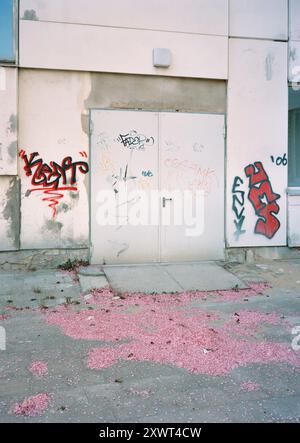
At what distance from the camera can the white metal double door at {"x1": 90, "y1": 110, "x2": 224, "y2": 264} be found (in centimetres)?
777

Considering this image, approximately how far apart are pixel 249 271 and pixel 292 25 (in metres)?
→ 4.28

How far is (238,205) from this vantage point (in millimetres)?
8289

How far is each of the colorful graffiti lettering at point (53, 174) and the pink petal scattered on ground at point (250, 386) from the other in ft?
15.0

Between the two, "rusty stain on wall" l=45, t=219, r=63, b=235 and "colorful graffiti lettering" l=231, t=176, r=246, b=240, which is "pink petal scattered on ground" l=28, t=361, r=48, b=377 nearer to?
"rusty stain on wall" l=45, t=219, r=63, b=235

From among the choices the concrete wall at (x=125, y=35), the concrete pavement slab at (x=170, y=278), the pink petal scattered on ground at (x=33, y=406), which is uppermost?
the concrete wall at (x=125, y=35)

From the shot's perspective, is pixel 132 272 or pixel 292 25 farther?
pixel 292 25

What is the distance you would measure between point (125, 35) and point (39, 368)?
215 inches

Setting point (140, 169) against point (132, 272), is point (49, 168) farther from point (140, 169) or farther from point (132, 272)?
point (132, 272)

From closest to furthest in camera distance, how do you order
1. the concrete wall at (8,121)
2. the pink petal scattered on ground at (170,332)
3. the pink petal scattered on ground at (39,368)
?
the pink petal scattered on ground at (39,368) → the pink petal scattered on ground at (170,332) → the concrete wall at (8,121)

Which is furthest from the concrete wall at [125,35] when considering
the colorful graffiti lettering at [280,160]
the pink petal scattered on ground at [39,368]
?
the pink petal scattered on ground at [39,368]

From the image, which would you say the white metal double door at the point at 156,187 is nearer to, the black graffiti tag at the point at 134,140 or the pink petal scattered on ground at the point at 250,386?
the black graffiti tag at the point at 134,140

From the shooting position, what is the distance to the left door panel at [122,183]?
7746 mm

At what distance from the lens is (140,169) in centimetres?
789

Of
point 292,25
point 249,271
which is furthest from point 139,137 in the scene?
point 292,25
